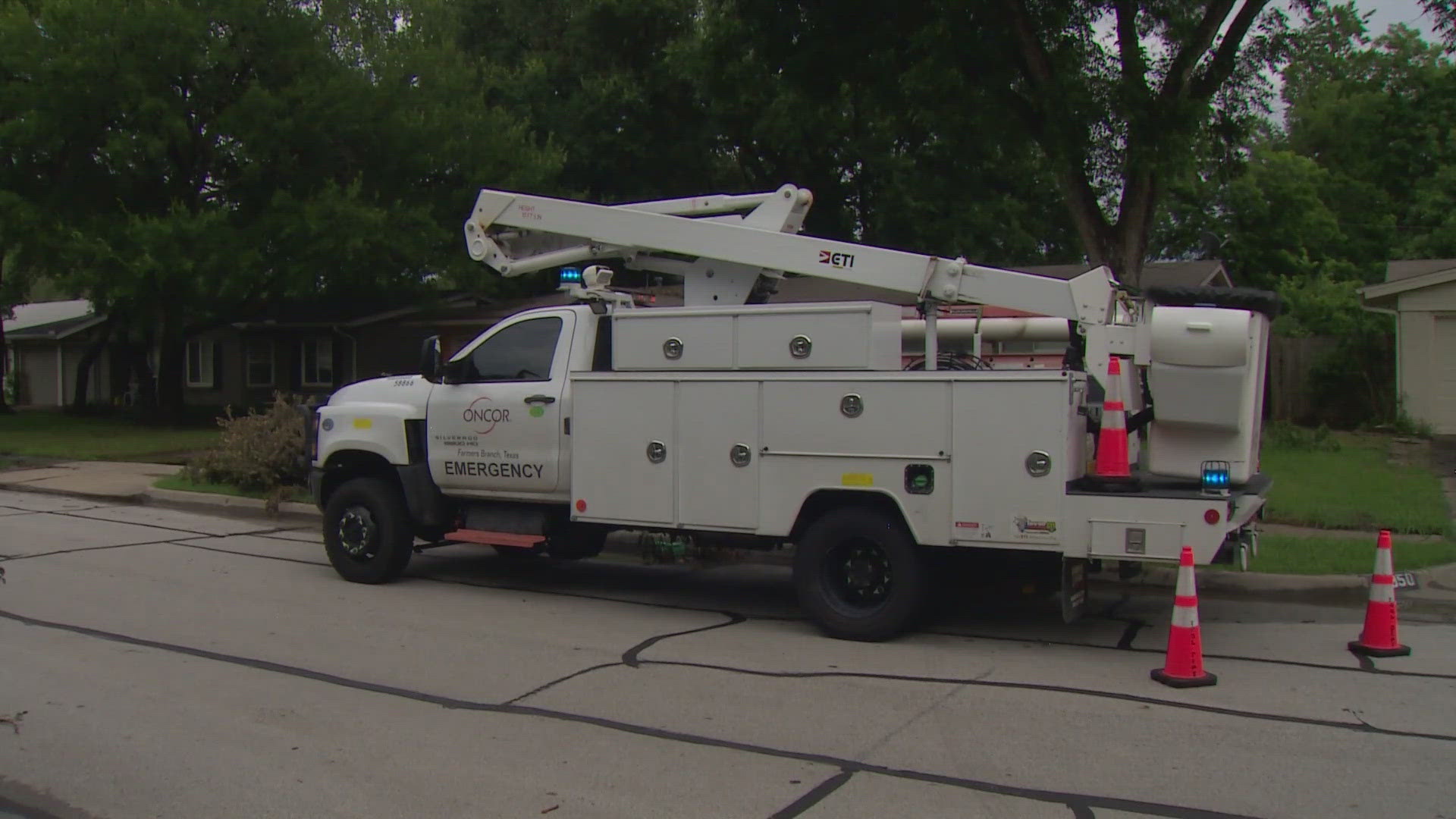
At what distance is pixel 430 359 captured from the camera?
9.98 meters

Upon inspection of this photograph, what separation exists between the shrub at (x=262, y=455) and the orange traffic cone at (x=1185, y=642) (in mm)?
11550

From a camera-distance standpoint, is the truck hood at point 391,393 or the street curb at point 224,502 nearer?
the truck hood at point 391,393

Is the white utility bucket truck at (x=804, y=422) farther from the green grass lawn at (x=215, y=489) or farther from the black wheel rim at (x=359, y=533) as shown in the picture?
the green grass lawn at (x=215, y=489)

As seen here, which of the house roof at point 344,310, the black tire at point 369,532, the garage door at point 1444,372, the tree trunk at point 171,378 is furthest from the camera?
the house roof at point 344,310

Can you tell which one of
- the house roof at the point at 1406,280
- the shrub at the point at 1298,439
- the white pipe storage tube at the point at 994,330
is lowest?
the shrub at the point at 1298,439

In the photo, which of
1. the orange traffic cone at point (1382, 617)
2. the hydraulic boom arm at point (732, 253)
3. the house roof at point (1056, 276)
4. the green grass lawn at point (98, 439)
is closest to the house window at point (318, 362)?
the green grass lawn at point (98, 439)

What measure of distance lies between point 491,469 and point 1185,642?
5472 millimetres

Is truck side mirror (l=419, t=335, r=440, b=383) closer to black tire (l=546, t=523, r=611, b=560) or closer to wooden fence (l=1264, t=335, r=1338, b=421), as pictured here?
black tire (l=546, t=523, r=611, b=560)

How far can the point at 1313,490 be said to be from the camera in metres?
14.2

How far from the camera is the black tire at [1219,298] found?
803cm

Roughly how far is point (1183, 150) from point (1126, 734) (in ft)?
30.8

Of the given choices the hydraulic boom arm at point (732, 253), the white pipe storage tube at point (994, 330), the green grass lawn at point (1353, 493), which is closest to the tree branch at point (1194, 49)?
the green grass lawn at point (1353, 493)

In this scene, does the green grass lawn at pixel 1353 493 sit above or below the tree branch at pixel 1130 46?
below

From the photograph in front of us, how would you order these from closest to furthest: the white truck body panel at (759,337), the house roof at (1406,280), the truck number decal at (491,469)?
the white truck body panel at (759,337)
the truck number decal at (491,469)
the house roof at (1406,280)
